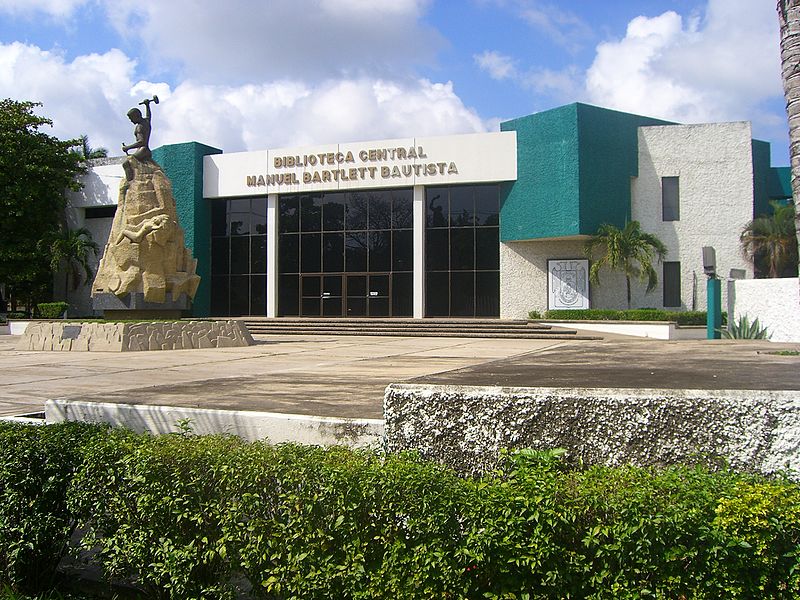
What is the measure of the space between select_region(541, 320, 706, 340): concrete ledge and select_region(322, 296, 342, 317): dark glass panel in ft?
38.0

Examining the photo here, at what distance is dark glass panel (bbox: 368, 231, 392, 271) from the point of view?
30.7 metres

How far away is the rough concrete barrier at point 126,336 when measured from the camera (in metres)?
16.9

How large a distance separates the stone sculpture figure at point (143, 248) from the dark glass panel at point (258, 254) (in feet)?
39.1

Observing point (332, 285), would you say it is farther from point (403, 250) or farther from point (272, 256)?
point (403, 250)

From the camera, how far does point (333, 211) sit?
31.5 metres

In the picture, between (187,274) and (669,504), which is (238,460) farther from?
(187,274)

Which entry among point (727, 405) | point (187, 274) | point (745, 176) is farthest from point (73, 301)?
point (727, 405)

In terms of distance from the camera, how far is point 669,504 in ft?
9.23

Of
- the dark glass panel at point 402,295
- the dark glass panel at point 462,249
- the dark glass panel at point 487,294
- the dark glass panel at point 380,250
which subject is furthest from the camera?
the dark glass panel at point 380,250

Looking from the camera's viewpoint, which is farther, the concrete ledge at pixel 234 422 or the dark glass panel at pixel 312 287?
the dark glass panel at pixel 312 287

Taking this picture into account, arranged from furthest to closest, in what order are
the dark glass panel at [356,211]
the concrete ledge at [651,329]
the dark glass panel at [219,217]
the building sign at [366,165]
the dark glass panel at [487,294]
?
the dark glass panel at [219,217], the dark glass panel at [356,211], the dark glass panel at [487,294], the building sign at [366,165], the concrete ledge at [651,329]

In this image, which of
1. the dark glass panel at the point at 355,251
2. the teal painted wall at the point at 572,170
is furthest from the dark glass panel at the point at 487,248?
the dark glass panel at the point at 355,251

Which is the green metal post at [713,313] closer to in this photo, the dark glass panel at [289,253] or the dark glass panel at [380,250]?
the dark glass panel at [380,250]

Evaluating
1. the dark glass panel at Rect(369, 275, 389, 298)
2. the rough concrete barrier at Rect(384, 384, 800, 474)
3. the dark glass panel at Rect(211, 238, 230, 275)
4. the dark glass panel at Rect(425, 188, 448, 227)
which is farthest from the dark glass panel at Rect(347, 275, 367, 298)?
the rough concrete barrier at Rect(384, 384, 800, 474)
